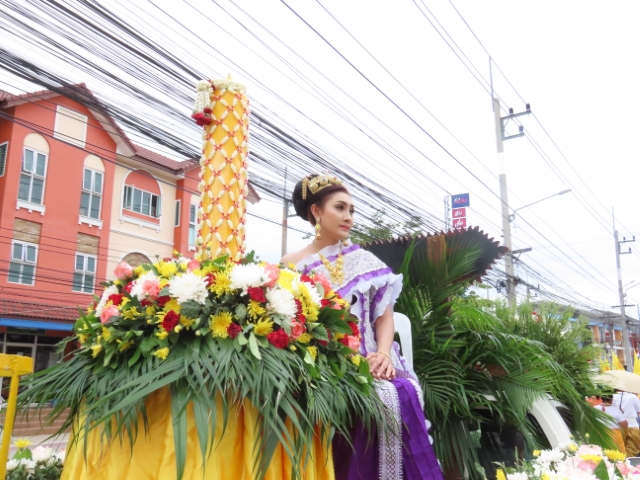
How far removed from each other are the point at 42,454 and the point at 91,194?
50.5 ft

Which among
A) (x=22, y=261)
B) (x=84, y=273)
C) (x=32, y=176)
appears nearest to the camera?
(x=22, y=261)

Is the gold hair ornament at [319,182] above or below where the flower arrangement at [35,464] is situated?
above

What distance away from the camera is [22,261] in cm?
1447

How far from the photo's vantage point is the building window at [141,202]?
17538 mm

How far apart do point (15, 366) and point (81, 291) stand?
15147 millimetres

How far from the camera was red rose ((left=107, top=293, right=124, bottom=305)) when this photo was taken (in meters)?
1.80

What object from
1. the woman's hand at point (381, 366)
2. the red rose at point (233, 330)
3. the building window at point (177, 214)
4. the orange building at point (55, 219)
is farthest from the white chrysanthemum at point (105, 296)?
the building window at point (177, 214)

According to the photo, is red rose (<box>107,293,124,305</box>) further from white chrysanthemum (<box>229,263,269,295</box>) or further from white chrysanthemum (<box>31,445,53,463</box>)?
white chrysanthemum (<box>31,445,53,463</box>)

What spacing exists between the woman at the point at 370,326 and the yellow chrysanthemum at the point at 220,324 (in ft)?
2.04

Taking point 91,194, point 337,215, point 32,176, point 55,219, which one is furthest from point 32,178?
point 337,215

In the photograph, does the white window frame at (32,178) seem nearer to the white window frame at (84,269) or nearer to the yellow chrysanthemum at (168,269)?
the white window frame at (84,269)

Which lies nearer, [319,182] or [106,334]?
[106,334]

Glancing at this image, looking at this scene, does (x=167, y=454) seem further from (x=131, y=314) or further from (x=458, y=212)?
(x=458, y=212)

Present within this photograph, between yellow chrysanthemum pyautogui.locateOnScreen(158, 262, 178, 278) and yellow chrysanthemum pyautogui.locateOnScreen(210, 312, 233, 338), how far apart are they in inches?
10.6
